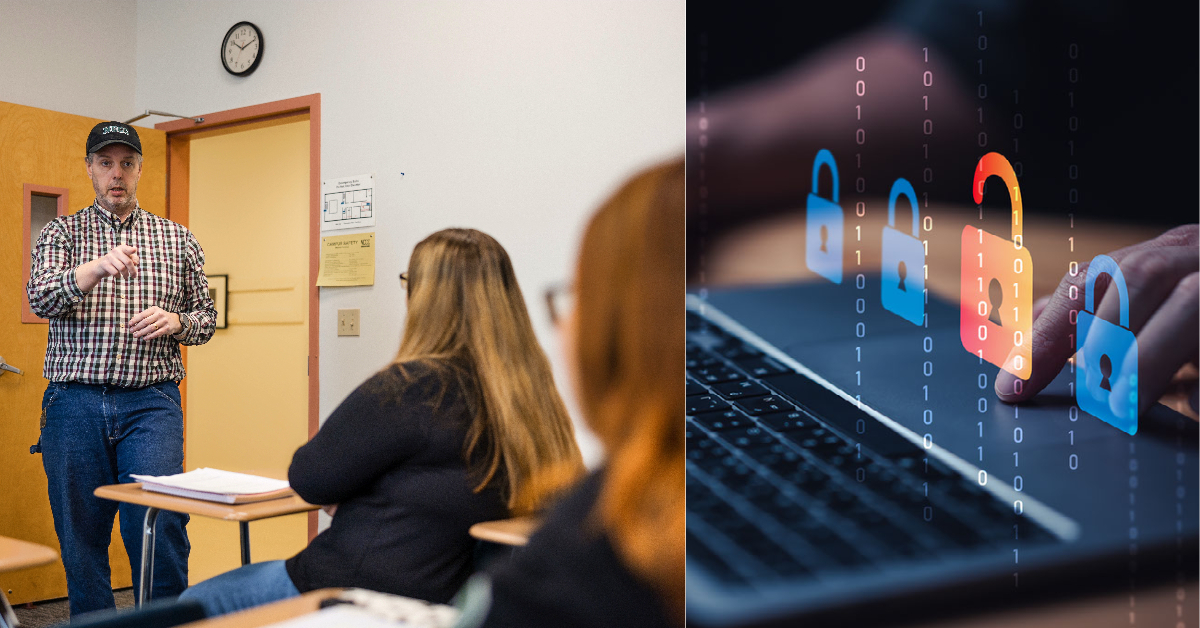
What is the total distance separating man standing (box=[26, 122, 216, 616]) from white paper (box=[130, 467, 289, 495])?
612 mm

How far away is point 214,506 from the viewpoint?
1.41m

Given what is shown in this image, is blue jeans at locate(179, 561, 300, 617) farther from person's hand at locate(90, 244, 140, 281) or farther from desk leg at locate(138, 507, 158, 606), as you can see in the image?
person's hand at locate(90, 244, 140, 281)

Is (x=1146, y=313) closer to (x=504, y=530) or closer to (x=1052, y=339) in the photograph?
(x=1052, y=339)

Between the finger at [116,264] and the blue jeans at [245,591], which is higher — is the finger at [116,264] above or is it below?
above

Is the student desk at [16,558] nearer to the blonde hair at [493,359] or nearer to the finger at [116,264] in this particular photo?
the blonde hair at [493,359]

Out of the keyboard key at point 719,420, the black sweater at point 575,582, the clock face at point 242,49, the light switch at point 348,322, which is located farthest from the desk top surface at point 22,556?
the clock face at point 242,49

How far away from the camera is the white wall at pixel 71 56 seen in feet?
9.34

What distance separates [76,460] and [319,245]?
92 centimetres

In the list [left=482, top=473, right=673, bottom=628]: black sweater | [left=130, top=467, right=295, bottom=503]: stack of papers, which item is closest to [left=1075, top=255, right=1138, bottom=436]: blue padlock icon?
[left=482, top=473, right=673, bottom=628]: black sweater

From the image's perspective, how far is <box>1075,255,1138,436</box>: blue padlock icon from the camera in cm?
38

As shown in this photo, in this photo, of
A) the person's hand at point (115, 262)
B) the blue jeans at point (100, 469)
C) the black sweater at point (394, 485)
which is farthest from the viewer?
the blue jeans at point (100, 469)

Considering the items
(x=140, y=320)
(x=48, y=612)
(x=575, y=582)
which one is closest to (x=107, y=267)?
(x=140, y=320)

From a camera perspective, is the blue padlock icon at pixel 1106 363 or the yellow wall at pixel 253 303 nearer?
the blue padlock icon at pixel 1106 363

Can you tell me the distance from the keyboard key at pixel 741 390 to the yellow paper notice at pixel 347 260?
91.9 inches
